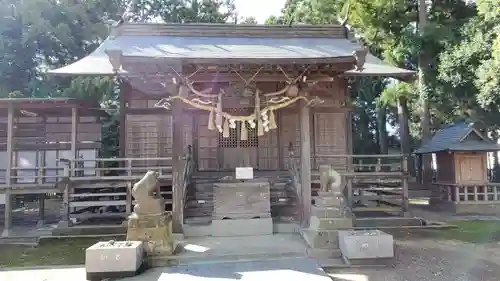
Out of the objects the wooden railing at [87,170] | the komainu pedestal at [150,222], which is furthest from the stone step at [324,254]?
the wooden railing at [87,170]

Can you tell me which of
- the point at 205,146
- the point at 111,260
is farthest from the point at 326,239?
the point at 205,146

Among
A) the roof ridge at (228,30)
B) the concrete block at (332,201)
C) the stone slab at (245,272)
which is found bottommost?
the stone slab at (245,272)

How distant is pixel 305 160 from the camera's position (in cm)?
814

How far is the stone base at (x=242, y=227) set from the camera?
8.51 meters

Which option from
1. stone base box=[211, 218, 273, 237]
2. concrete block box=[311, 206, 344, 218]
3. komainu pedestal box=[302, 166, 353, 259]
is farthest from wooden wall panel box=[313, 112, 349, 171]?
concrete block box=[311, 206, 344, 218]

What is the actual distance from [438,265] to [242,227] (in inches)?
159

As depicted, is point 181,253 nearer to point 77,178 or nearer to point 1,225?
point 77,178

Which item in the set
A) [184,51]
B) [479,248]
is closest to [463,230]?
[479,248]

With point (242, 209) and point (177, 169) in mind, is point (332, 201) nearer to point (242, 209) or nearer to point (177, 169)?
point (242, 209)

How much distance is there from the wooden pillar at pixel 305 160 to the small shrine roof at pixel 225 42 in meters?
3.45

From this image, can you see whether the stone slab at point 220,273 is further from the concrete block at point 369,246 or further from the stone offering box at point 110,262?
the concrete block at point 369,246

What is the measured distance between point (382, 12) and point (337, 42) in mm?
6529

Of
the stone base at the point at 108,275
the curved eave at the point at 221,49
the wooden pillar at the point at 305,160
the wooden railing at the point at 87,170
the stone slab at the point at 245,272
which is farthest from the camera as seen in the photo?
the curved eave at the point at 221,49

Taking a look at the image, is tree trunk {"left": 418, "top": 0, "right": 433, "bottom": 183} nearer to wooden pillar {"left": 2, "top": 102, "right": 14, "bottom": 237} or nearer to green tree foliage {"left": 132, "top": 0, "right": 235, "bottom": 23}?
green tree foliage {"left": 132, "top": 0, "right": 235, "bottom": 23}
